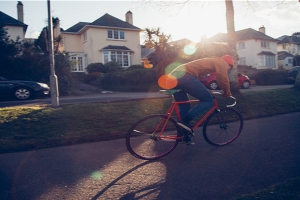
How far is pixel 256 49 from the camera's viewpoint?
5044 centimetres

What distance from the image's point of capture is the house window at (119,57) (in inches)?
1457

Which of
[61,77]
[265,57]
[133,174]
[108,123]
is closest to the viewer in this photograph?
[133,174]

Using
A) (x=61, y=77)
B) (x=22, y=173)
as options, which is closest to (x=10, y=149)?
(x=22, y=173)

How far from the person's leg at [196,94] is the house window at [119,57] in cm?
3142

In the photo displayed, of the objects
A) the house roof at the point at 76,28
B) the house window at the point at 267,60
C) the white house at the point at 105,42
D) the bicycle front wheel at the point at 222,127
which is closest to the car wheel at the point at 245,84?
the white house at the point at 105,42

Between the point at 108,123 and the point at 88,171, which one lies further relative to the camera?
the point at 108,123

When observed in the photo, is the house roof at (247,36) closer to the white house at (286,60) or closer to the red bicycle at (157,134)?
the white house at (286,60)

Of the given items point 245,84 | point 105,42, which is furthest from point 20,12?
point 245,84

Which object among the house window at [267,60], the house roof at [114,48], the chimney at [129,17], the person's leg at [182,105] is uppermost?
the chimney at [129,17]

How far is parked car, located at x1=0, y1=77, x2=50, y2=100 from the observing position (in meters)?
15.1

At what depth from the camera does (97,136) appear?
22.2 ft

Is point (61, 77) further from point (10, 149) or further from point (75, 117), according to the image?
point (10, 149)

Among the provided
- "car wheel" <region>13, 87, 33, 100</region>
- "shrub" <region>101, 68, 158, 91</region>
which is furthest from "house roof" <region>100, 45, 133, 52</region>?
"car wheel" <region>13, 87, 33, 100</region>

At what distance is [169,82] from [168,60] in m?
20.7
